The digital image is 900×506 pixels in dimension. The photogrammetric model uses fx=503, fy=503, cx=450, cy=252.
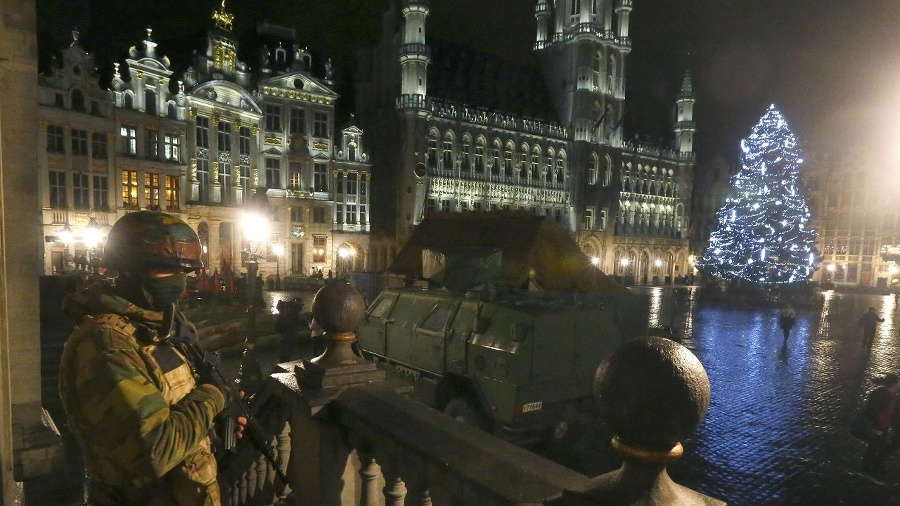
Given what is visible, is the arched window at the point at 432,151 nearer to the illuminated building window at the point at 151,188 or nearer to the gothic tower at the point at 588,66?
the gothic tower at the point at 588,66

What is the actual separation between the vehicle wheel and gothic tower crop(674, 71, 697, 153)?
57302mm

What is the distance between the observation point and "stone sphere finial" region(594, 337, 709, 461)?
57.1 inches

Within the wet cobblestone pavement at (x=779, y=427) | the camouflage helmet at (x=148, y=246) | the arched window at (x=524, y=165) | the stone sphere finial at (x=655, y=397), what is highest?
the arched window at (x=524, y=165)

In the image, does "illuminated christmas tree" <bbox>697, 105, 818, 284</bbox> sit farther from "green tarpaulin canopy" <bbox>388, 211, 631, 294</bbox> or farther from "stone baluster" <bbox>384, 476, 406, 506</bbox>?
"stone baluster" <bbox>384, 476, 406, 506</bbox>

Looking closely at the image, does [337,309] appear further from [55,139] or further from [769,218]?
[769,218]

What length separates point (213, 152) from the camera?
32656 millimetres

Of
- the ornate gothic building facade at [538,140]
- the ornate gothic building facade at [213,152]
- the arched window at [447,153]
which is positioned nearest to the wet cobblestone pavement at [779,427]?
the ornate gothic building facade at [213,152]

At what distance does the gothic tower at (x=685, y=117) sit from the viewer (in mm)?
56250

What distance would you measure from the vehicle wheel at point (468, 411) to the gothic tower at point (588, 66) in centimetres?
4415

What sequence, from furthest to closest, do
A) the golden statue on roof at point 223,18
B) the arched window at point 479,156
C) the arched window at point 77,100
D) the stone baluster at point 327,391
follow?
the arched window at point 479,156, the golden statue on roof at point 223,18, the arched window at point 77,100, the stone baluster at point 327,391

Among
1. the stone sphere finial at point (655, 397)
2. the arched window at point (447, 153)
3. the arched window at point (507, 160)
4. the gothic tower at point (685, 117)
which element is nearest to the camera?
the stone sphere finial at point (655, 397)

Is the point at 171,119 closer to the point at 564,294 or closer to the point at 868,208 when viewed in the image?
the point at 564,294

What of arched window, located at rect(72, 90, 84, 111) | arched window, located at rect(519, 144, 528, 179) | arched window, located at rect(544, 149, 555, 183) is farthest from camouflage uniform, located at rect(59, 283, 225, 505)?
arched window, located at rect(544, 149, 555, 183)

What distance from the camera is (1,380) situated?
5.02 metres
